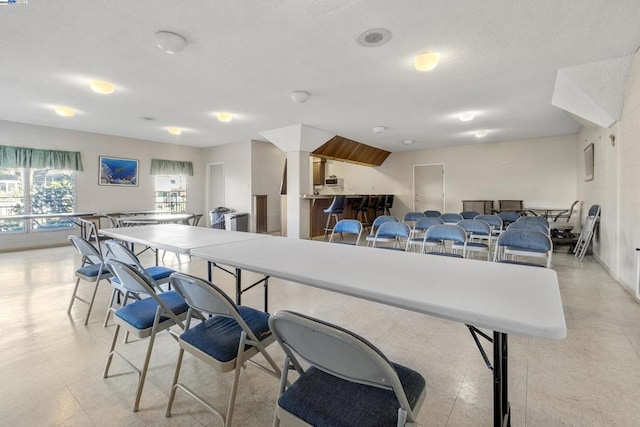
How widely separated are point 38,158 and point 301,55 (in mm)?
6883

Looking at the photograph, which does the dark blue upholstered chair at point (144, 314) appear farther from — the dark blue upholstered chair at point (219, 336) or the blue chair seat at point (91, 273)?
the blue chair seat at point (91, 273)

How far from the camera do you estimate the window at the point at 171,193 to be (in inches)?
342

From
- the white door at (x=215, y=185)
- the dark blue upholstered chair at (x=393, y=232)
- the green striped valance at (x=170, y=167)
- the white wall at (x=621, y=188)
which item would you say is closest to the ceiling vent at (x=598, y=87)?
the white wall at (x=621, y=188)

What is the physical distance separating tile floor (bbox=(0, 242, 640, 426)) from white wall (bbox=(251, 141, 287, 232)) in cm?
572

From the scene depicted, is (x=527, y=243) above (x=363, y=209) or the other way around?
the other way around

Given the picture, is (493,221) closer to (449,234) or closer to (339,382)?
(449,234)

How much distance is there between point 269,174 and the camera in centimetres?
900

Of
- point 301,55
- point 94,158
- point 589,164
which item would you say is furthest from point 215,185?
point 589,164

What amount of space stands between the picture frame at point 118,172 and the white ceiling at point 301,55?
1.87 metres

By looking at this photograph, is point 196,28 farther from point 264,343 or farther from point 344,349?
point 344,349

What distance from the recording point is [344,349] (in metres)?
0.86

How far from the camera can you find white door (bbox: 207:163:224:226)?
9281 millimetres

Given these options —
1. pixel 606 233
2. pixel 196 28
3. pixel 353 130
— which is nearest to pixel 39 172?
pixel 196 28

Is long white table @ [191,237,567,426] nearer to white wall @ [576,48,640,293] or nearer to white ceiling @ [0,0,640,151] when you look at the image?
white ceiling @ [0,0,640,151]
